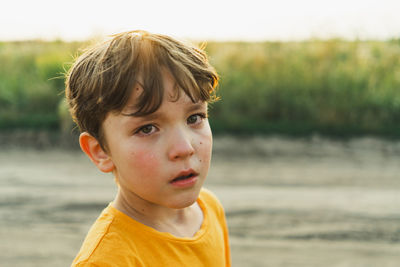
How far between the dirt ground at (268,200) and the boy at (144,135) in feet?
6.36

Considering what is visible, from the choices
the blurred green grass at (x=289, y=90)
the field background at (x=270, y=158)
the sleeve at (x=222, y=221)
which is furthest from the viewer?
the blurred green grass at (x=289, y=90)

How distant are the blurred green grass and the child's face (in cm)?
437

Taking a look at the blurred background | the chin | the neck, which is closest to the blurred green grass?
the blurred background

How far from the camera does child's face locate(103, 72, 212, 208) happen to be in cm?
128

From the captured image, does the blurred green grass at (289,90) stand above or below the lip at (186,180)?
below

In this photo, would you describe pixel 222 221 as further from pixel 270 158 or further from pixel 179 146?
pixel 270 158

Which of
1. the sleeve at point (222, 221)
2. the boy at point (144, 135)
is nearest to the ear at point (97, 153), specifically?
the boy at point (144, 135)

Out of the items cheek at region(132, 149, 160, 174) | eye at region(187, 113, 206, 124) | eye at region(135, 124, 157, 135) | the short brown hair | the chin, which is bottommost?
the chin

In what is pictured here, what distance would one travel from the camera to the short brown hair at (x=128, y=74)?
128 centimetres

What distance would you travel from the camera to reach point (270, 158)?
5340 millimetres

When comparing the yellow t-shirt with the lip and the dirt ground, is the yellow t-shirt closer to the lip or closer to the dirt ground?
the lip

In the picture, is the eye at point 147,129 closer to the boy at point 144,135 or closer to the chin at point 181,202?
the boy at point 144,135

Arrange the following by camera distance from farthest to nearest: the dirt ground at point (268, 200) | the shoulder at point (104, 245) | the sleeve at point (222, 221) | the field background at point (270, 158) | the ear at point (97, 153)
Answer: the field background at point (270, 158) < the dirt ground at point (268, 200) < the sleeve at point (222, 221) < the ear at point (97, 153) < the shoulder at point (104, 245)

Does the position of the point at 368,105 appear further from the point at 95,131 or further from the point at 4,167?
the point at 95,131
